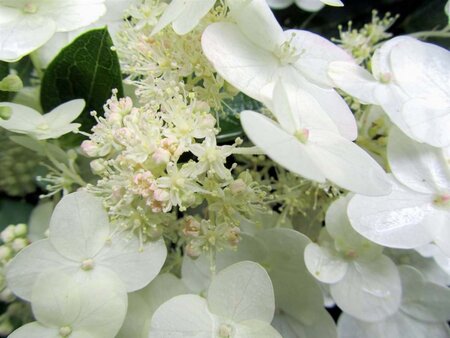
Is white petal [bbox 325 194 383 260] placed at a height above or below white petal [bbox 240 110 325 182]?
below

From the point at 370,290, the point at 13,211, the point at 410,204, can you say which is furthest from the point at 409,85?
the point at 13,211

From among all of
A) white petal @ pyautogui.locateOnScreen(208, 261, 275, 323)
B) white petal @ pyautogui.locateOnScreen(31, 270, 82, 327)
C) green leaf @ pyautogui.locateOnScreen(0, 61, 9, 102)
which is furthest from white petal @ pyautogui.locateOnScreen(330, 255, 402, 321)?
green leaf @ pyautogui.locateOnScreen(0, 61, 9, 102)

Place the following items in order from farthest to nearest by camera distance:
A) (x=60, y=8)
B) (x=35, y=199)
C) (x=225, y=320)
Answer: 1. (x=35, y=199)
2. (x=60, y=8)
3. (x=225, y=320)

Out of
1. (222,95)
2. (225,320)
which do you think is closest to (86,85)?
Result: (222,95)

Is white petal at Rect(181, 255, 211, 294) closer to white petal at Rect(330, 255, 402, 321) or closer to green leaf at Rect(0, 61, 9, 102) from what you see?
white petal at Rect(330, 255, 402, 321)

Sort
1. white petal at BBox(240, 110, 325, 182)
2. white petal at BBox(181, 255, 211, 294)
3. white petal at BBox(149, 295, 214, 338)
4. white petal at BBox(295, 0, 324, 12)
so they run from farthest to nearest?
white petal at BBox(295, 0, 324, 12)
white petal at BBox(181, 255, 211, 294)
white petal at BBox(149, 295, 214, 338)
white petal at BBox(240, 110, 325, 182)

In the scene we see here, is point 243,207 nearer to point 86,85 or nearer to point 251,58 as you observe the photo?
point 251,58

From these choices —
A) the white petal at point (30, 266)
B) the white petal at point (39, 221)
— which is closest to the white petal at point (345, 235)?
the white petal at point (30, 266)
